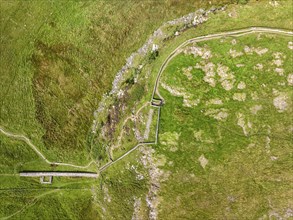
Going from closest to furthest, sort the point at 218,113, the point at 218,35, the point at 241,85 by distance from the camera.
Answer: the point at 241,85, the point at 218,35, the point at 218,113

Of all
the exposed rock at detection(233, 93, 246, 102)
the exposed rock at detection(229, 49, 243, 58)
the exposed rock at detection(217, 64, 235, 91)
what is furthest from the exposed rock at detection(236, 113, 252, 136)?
the exposed rock at detection(229, 49, 243, 58)

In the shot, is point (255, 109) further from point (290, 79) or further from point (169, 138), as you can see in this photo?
point (169, 138)

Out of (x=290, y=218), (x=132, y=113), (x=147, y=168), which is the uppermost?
(x=132, y=113)

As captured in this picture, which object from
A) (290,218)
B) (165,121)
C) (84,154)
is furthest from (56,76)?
(290,218)

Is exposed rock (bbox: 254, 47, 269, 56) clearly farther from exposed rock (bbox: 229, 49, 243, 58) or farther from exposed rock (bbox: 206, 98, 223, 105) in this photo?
exposed rock (bbox: 206, 98, 223, 105)

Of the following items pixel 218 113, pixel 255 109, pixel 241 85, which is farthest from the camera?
pixel 218 113

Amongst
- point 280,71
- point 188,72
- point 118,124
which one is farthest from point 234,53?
point 118,124

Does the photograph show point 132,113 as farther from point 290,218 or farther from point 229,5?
point 290,218

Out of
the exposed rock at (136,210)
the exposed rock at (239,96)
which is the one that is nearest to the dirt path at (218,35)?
the exposed rock at (239,96)
